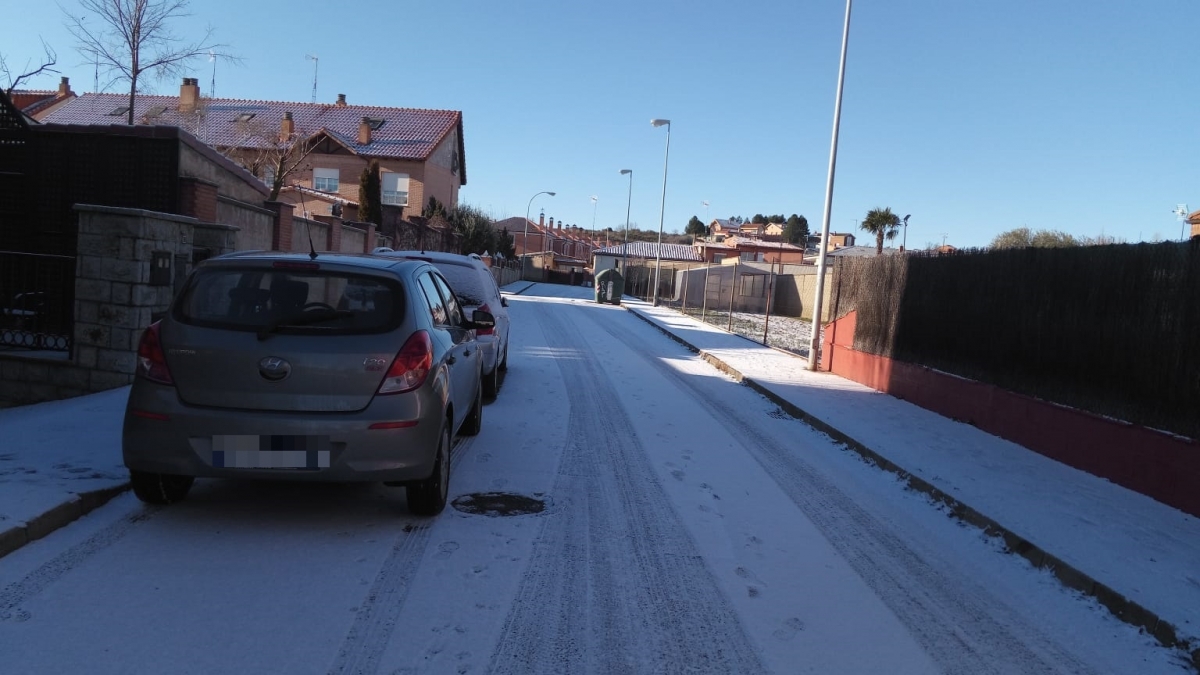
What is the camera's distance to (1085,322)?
8.60 m

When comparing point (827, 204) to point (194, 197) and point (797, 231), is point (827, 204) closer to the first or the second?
point (194, 197)

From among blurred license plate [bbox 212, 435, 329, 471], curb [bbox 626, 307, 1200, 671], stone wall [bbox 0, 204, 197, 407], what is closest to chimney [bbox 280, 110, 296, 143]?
stone wall [bbox 0, 204, 197, 407]

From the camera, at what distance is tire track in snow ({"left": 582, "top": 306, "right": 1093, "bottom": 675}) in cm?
423

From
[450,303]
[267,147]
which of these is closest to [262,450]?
[450,303]

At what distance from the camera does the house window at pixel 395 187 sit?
46.4 meters

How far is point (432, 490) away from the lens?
18.6ft

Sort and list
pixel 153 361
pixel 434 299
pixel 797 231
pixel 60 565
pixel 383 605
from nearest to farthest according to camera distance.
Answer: pixel 383 605, pixel 60 565, pixel 153 361, pixel 434 299, pixel 797 231

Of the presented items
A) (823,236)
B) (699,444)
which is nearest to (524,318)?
(823,236)

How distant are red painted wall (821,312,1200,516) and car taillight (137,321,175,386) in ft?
24.4

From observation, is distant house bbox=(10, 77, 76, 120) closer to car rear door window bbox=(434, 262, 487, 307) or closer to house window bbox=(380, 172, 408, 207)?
house window bbox=(380, 172, 408, 207)

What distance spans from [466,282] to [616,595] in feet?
22.1

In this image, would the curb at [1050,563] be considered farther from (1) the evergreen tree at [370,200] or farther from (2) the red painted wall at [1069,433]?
(1) the evergreen tree at [370,200]

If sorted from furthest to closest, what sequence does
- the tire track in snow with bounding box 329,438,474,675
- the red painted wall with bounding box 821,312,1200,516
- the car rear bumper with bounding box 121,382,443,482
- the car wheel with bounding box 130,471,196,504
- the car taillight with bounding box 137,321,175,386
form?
the red painted wall with bounding box 821,312,1200,516 < the car wheel with bounding box 130,471,196,504 < the car taillight with bounding box 137,321,175,386 < the car rear bumper with bounding box 121,382,443,482 < the tire track in snow with bounding box 329,438,474,675

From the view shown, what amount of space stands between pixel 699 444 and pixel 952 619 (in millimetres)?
4292
